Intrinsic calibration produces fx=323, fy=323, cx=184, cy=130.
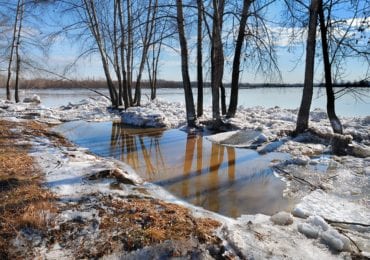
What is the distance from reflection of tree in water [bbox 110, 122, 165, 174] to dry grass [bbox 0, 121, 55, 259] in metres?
2.01

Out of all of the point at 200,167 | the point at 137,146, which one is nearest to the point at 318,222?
the point at 200,167

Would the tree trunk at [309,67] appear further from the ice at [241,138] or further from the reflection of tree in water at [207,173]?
the reflection of tree in water at [207,173]

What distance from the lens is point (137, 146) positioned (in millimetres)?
8609

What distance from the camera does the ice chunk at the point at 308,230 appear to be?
10.8 ft

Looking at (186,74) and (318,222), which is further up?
(186,74)

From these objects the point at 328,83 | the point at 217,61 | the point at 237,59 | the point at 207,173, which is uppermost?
the point at 237,59

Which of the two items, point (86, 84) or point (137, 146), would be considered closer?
point (137, 146)

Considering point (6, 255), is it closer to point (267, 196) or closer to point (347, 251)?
point (347, 251)

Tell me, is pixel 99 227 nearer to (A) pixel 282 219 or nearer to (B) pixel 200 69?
(A) pixel 282 219

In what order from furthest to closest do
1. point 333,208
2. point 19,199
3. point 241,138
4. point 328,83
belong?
point 328,83, point 241,138, point 333,208, point 19,199

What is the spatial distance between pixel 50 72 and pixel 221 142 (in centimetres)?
1400

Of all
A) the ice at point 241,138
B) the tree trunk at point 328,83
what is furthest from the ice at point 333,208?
the tree trunk at point 328,83

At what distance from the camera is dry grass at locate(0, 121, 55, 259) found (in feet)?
10.1

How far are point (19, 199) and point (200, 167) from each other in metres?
3.38
